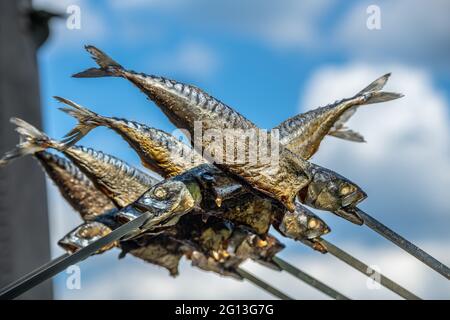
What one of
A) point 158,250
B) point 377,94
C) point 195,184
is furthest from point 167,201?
point 377,94

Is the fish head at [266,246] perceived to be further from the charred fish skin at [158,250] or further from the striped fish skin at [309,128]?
the striped fish skin at [309,128]

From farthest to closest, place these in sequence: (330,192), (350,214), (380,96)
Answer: (380,96) → (350,214) → (330,192)

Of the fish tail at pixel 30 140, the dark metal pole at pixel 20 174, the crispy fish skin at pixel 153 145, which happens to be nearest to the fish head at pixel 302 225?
the crispy fish skin at pixel 153 145

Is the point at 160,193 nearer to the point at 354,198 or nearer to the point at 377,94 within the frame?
the point at 354,198

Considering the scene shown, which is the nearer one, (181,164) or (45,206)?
(181,164)
